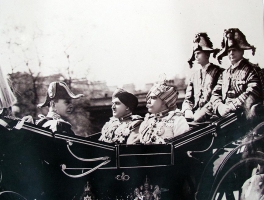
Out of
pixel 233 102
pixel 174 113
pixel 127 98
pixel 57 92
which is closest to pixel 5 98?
pixel 57 92

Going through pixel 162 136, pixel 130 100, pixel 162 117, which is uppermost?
pixel 130 100

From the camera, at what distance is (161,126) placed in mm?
2117

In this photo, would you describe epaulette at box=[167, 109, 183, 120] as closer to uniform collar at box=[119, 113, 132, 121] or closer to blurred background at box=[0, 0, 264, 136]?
blurred background at box=[0, 0, 264, 136]

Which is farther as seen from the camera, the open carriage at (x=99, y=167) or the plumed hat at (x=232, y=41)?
the plumed hat at (x=232, y=41)

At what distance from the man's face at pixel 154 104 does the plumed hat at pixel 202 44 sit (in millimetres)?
280

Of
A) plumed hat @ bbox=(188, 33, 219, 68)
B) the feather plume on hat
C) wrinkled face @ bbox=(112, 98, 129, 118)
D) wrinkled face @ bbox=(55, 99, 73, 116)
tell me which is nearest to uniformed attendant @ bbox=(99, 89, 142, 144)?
wrinkled face @ bbox=(112, 98, 129, 118)

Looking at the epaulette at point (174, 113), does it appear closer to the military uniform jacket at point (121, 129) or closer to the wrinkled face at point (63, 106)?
the military uniform jacket at point (121, 129)

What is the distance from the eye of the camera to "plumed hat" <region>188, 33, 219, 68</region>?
7.02 ft

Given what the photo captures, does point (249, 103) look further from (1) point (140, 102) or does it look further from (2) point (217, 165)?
(1) point (140, 102)

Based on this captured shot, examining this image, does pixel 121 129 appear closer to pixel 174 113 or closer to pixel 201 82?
pixel 174 113

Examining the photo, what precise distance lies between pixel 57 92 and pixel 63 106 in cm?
9

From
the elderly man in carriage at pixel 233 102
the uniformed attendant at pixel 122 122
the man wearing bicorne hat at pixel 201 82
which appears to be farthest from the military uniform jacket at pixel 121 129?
the elderly man in carriage at pixel 233 102

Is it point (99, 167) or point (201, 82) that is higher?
point (201, 82)

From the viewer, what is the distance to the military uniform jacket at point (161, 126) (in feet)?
6.89
